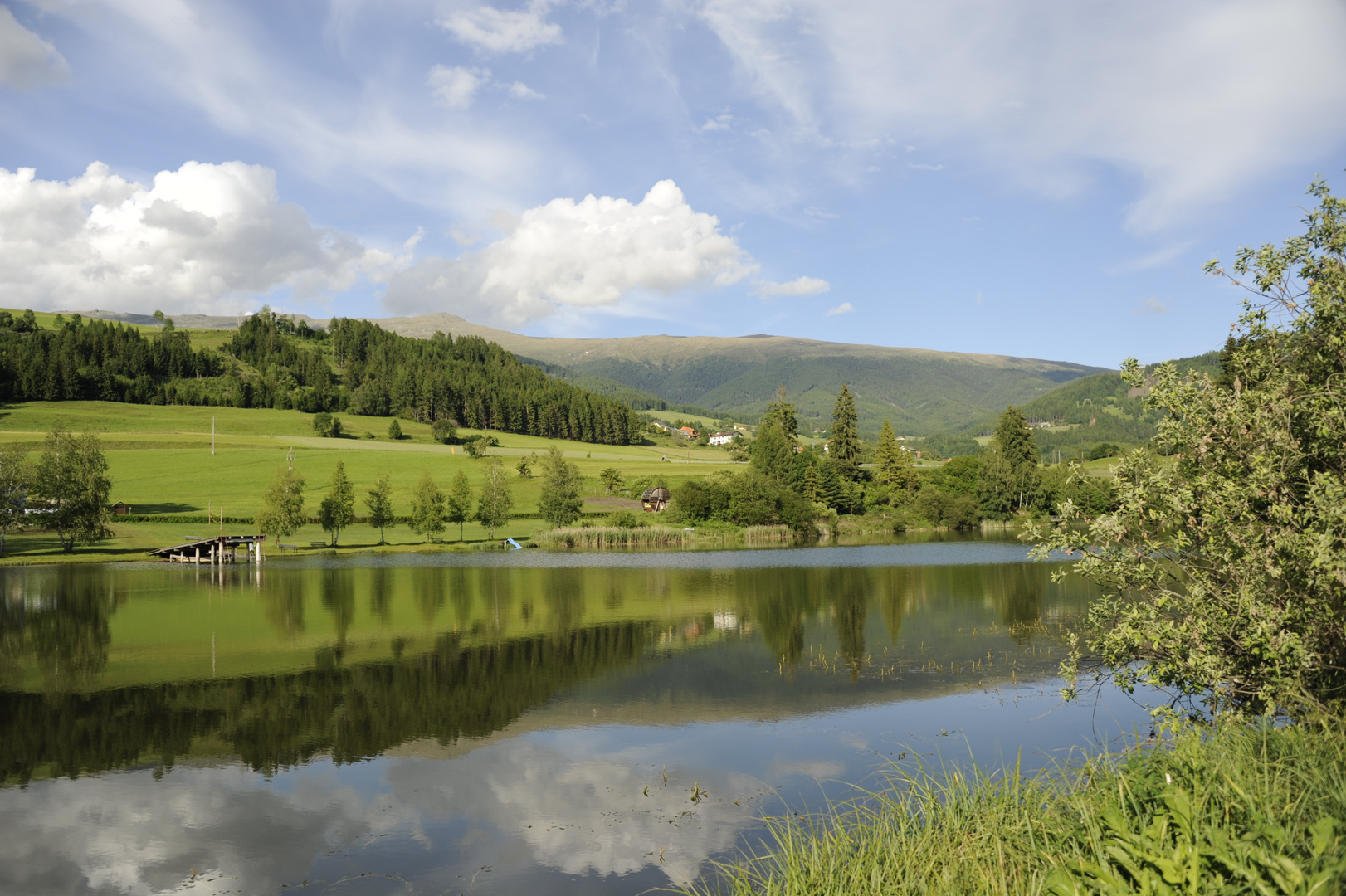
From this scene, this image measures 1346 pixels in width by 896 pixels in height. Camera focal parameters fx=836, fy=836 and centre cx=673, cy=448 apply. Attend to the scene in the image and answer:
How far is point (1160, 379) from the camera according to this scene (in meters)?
12.3

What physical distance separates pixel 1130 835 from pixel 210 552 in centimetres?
6730

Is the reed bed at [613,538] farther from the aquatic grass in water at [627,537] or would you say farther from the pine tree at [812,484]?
the pine tree at [812,484]

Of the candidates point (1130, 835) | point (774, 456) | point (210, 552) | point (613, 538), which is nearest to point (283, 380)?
point (210, 552)

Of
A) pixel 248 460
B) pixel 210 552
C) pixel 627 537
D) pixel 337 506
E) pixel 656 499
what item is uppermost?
pixel 248 460

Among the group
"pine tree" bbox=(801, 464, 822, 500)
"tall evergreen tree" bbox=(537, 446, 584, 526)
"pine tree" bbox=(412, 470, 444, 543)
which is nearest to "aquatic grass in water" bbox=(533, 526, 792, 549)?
Answer: "tall evergreen tree" bbox=(537, 446, 584, 526)

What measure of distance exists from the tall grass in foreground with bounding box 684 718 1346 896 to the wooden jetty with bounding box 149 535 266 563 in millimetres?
59319

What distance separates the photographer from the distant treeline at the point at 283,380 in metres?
134

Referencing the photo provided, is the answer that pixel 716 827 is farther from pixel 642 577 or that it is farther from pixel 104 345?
pixel 104 345

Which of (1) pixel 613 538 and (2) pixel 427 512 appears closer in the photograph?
(2) pixel 427 512

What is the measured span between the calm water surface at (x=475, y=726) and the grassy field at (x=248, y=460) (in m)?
43.1

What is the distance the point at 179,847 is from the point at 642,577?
36.7 m

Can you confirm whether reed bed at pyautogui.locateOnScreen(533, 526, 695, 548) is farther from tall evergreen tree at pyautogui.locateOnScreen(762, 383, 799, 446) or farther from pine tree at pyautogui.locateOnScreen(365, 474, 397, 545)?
tall evergreen tree at pyautogui.locateOnScreen(762, 383, 799, 446)

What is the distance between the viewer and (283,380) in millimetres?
157125

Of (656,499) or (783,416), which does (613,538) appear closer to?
(656,499)
